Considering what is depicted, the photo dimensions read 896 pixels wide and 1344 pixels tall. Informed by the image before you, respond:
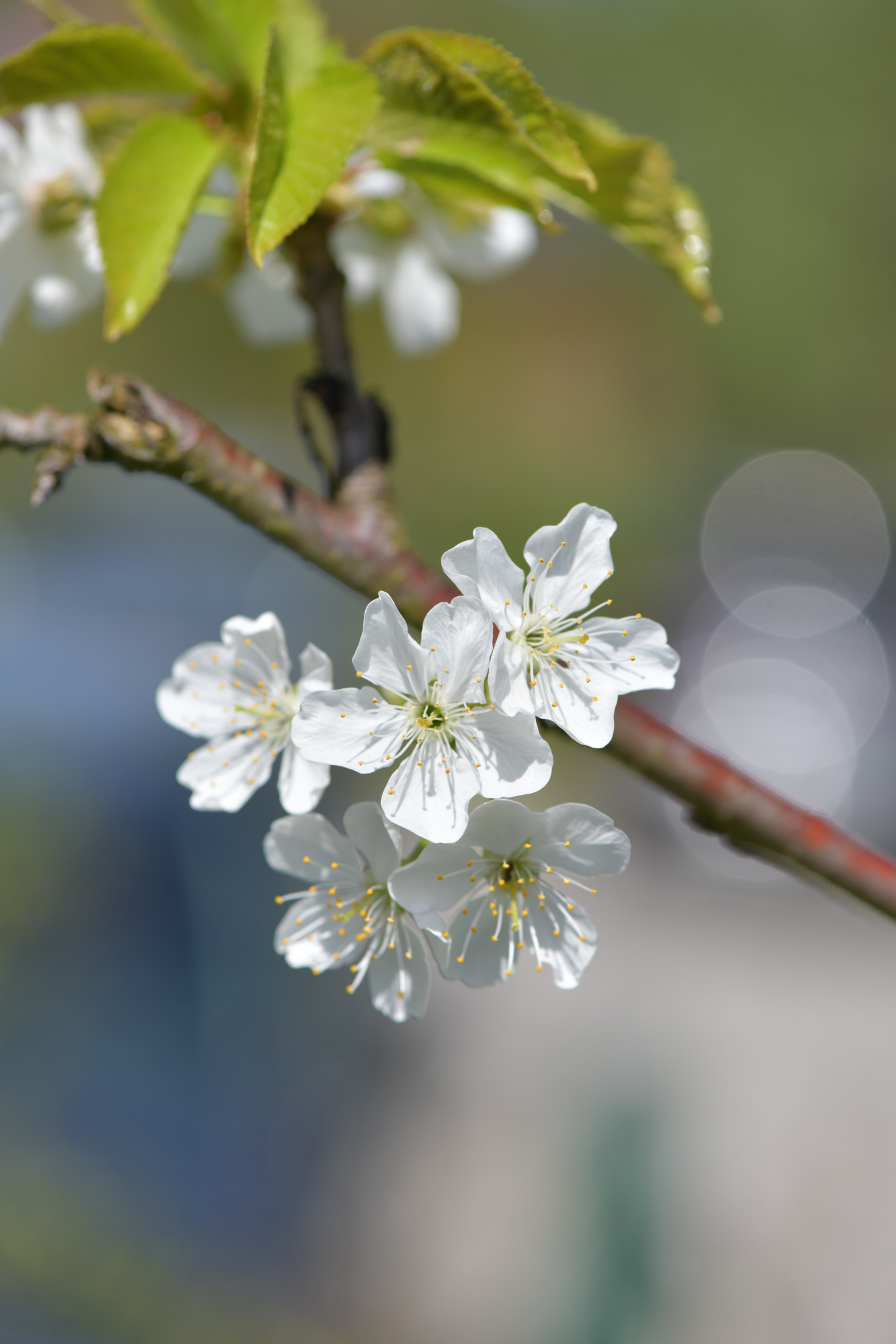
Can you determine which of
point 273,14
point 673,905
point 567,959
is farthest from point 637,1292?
point 273,14

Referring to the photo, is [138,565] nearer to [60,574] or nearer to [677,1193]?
[60,574]

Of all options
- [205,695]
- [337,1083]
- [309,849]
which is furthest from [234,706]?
[337,1083]

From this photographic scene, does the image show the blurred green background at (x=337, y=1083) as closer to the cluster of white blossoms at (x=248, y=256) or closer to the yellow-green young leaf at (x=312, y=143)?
the cluster of white blossoms at (x=248, y=256)

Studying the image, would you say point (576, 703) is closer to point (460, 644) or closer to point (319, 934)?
point (460, 644)

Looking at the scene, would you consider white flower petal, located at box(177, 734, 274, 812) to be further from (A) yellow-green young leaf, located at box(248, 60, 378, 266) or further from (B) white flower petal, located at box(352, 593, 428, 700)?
(A) yellow-green young leaf, located at box(248, 60, 378, 266)

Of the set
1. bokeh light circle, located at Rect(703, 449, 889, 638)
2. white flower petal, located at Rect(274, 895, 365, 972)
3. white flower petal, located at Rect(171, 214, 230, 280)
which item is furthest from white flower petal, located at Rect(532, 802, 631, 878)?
bokeh light circle, located at Rect(703, 449, 889, 638)
